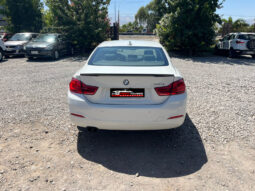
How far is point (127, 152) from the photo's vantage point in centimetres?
338

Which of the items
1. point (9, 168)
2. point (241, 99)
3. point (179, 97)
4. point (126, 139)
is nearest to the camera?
point (9, 168)

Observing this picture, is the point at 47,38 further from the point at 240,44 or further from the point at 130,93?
the point at 130,93

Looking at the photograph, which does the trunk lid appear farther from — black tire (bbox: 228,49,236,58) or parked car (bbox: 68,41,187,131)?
black tire (bbox: 228,49,236,58)

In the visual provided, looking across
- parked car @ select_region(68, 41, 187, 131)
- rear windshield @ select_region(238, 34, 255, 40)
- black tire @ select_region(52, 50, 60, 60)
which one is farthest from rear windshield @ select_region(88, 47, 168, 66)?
rear windshield @ select_region(238, 34, 255, 40)

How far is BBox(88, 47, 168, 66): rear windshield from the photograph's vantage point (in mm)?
3582

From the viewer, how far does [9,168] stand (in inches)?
115

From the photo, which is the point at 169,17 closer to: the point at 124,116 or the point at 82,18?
the point at 82,18

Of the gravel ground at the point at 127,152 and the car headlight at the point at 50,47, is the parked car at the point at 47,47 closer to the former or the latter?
the car headlight at the point at 50,47

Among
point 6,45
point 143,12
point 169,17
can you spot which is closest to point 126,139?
point 169,17

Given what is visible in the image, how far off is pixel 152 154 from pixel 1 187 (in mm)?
2009

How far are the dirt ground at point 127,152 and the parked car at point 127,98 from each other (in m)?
0.52

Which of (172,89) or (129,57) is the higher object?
(129,57)

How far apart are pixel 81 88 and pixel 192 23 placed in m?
13.9


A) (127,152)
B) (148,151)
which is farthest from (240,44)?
(127,152)
